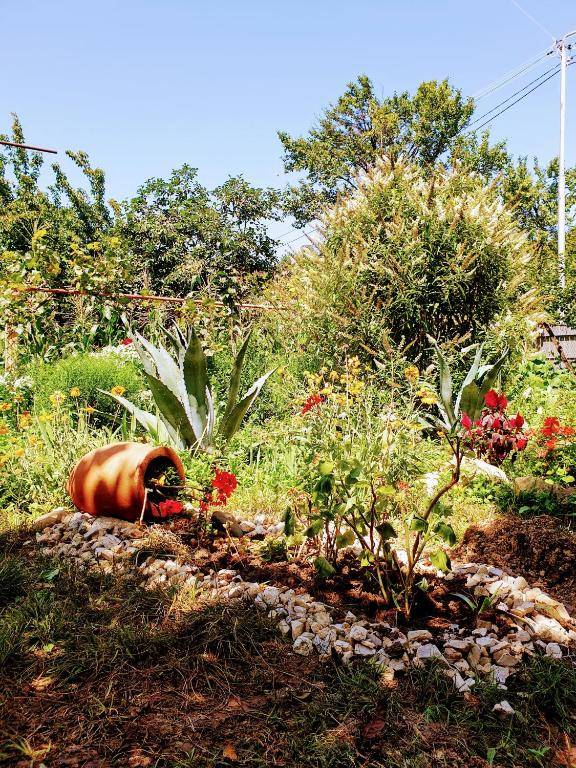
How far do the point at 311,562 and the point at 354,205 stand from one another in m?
4.39

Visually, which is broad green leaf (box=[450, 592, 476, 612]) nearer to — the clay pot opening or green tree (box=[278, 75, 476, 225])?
the clay pot opening

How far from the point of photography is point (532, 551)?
304 centimetres

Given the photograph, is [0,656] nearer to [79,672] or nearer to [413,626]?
[79,672]

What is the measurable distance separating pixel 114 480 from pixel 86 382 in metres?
2.36

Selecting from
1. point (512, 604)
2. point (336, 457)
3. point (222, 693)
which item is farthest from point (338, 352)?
point (222, 693)

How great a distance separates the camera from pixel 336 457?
281 centimetres

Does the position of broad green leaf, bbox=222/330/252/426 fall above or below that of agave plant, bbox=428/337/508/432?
above

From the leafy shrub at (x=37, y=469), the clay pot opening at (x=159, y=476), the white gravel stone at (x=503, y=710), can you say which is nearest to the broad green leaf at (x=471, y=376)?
the clay pot opening at (x=159, y=476)

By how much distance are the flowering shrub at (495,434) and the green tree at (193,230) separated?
7.69m

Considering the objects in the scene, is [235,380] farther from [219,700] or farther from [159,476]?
[219,700]

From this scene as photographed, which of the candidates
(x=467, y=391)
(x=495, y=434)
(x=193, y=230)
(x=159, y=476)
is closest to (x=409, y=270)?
(x=467, y=391)

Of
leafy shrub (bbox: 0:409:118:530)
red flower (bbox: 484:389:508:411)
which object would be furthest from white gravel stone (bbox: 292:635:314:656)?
leafy shrub (bbox: 0:409:118:530)

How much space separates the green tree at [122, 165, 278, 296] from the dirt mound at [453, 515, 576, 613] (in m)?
8.79

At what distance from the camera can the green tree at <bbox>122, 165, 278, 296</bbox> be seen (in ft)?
42.1
